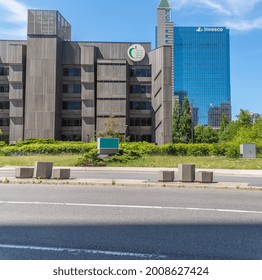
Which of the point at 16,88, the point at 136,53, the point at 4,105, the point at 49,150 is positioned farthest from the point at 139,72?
the point at 49,150

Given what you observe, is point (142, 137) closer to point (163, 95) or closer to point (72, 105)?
point (163, 95)

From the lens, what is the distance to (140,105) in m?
68.1

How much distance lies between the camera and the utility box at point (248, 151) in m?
31.3

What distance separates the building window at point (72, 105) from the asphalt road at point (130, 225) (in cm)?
5757

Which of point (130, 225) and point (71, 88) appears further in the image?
point (71, 88)

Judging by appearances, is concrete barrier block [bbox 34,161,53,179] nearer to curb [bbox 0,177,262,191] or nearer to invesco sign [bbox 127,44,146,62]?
curb [bbox 0,177,262,191]

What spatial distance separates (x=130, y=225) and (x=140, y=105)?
6275cm

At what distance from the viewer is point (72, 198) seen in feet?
31.0

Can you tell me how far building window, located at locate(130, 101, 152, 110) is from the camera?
2677 inches

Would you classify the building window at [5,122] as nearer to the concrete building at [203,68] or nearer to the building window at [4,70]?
the building window at [4,70]

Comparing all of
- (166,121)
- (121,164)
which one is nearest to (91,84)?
(166,121)
